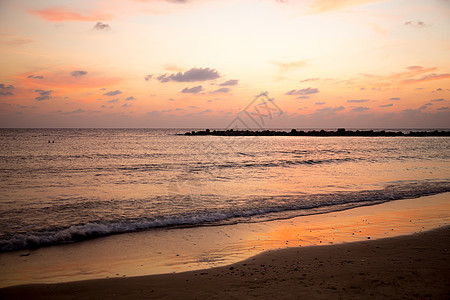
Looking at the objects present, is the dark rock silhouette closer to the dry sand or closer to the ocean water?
the ocean water

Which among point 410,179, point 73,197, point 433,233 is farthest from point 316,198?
point 73,197

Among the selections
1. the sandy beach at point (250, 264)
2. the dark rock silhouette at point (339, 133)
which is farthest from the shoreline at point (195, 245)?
the dark rock silhouette at point (339, 133)

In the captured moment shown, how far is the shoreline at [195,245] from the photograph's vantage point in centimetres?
688

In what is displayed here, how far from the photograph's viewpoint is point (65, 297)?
556cm

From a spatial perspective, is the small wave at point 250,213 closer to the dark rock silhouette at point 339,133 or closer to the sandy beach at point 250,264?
the sandy beach at point 250,264

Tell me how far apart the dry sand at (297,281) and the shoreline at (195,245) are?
0.51 m

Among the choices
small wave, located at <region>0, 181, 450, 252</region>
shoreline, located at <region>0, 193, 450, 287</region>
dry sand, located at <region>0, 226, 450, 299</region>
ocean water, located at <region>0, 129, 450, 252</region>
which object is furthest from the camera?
ocean water, located at <region>0, 129, 450, 252</region>

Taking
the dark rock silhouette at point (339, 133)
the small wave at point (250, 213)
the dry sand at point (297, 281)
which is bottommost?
the small wave at point (250, 213)

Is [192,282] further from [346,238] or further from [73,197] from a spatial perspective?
[73,197]

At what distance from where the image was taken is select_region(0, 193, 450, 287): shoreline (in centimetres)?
688

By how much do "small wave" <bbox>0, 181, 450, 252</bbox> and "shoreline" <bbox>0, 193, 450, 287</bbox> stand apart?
1.74ft

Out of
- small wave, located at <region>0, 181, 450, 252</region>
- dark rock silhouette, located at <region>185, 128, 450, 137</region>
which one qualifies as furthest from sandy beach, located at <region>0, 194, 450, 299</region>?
dark rock silhouette, located at <region>185, 128, 450, 137</region>

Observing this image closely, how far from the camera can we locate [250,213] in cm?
1266

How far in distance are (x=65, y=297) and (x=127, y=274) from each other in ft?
4.26
